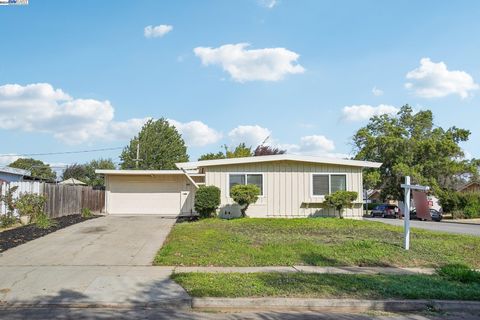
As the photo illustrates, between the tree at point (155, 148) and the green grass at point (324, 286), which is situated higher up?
the tree at point (155, 148)

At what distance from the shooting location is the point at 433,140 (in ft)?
167

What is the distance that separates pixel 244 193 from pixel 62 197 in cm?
863

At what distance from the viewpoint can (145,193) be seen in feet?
93.5

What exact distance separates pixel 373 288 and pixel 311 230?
28.7 feet

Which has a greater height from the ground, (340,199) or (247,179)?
(247,179)

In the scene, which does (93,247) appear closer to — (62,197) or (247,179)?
(62,197)

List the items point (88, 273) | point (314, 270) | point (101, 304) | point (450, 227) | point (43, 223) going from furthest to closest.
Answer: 1. point (450, 227)
2. point (43, 223)
3. point (314, 270)
4. point (88, 273)
5. point (101, 304)

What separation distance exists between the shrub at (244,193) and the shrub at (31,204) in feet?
26.5

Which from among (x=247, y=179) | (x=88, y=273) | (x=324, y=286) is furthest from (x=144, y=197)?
(x=324, y=286)

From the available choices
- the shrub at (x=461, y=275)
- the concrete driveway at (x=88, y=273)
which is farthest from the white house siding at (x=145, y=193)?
the shrub at (x=461, y=275)

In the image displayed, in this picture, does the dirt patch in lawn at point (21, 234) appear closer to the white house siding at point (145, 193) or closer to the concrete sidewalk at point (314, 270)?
the concrete sidewalk at point (314, 270)

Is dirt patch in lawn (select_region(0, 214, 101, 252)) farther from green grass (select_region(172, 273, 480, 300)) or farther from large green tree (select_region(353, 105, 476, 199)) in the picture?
large green tree (select_region(353, 105, 476, 199))

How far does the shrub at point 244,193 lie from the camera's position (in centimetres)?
2170

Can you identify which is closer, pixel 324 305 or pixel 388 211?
pixel 324 305
